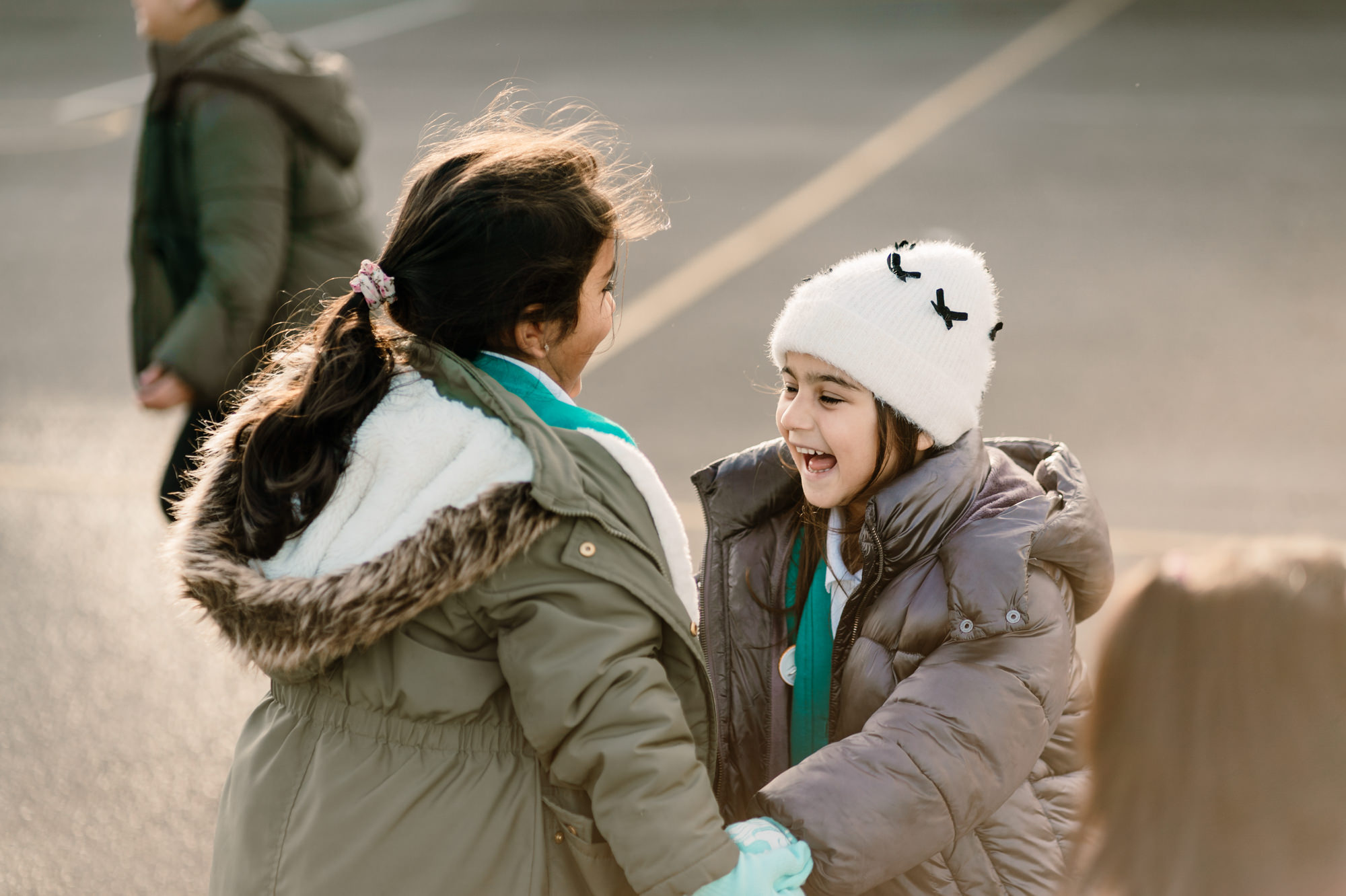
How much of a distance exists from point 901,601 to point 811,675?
0.29 meters

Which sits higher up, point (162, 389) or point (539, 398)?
point (539, 398)

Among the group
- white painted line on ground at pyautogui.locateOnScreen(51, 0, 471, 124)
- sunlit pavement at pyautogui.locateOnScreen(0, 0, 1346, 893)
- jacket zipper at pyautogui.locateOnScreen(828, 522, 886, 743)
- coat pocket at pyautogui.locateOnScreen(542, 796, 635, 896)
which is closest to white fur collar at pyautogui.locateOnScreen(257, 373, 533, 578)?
coat pocket at pyautogui.locateOnScreen(542, 796, 635, 896)

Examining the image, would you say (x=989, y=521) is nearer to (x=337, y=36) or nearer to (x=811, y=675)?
(x=811, y=675)

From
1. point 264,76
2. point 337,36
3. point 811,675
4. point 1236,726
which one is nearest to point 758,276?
point 264,76

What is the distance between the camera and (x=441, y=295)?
2088 millimetres

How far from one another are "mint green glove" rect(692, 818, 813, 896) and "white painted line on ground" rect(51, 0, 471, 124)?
1258cm

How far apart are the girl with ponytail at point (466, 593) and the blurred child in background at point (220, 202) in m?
2.25

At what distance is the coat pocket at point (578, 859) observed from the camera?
203cm

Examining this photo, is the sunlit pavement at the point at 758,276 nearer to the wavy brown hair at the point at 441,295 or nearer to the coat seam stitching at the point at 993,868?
the wavy brown hair at the point at 441,295

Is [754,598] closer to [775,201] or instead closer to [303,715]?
[303,715]

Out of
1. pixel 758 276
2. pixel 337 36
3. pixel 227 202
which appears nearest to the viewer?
pixel 227 202

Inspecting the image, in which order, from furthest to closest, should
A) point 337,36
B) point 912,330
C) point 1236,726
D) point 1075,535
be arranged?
point 337,36
point 912,330
point 1075,535
point 1236,726

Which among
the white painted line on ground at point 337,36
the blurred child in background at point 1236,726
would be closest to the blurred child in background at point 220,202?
the blurred child in background at point 1236,726

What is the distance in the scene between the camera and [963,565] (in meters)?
2.30
